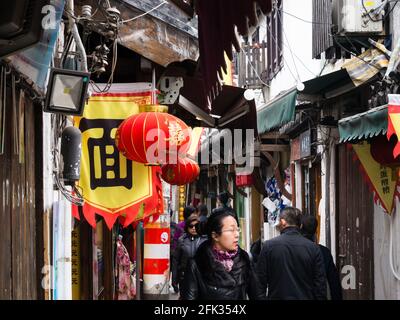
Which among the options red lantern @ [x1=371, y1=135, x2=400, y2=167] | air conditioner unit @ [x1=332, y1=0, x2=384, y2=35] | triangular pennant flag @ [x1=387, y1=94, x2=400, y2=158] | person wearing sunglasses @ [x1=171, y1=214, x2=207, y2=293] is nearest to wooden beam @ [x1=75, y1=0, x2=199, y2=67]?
triangular pennant flag @ [x1=387, y1=94, x2=400, y2=158]

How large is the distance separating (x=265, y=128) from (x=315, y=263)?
A: 26.0 feet

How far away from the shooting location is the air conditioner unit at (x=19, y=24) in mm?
4059

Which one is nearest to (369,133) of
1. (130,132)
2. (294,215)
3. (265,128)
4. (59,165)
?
(294,215)

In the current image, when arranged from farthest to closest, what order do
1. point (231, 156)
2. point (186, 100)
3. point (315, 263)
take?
point (231, 156)
point (186, 100)
point (315, 263)

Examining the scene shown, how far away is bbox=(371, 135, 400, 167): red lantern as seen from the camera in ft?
33.7

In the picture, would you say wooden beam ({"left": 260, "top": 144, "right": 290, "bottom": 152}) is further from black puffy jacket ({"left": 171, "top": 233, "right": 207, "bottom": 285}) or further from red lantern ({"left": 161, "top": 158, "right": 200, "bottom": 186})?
red lantern ({"left": 161, "top": 158, "right": 200, "bottom": 186})

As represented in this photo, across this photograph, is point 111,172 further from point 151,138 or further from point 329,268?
point 329,268

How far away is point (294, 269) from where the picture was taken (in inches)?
319

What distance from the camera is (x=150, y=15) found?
27.0 ft

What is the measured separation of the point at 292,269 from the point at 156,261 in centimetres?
296

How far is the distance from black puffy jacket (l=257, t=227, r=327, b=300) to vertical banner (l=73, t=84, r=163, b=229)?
160 centimetres

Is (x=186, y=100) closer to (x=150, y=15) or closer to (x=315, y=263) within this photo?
(x=150, y=15)

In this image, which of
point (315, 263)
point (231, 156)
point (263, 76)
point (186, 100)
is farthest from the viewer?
point (263, 76)

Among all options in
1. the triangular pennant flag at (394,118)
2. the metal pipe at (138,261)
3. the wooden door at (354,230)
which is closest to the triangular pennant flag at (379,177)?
the wooden door at (354,230)
